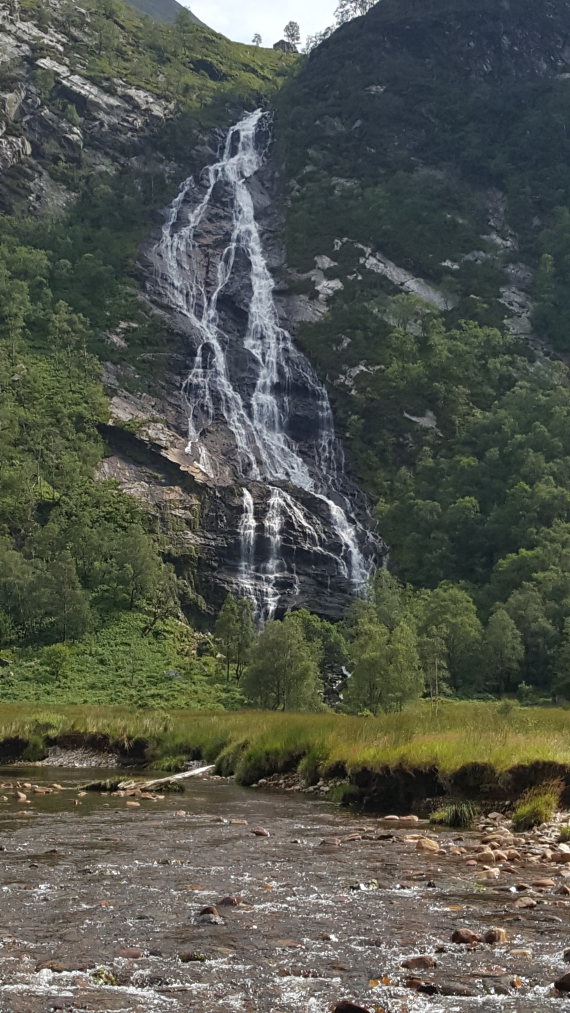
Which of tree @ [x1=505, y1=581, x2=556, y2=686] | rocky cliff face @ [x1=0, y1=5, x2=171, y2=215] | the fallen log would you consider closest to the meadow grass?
the fallen log

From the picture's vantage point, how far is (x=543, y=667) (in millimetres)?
74000

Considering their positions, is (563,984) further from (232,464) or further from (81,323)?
(81,323)

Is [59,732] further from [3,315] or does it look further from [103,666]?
[3,315]

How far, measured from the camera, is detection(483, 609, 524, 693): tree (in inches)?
2731

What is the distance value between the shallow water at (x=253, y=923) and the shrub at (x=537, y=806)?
150cm

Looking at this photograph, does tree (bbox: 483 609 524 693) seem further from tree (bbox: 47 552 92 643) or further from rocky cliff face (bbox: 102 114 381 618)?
tree (bbox: 47 552 92 643)

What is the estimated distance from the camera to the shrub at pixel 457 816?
1736 centimetres

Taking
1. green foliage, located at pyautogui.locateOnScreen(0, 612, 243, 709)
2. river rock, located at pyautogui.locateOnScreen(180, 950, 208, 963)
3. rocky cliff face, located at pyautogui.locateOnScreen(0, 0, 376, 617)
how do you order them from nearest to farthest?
river rock, located at pyautogui.locateOnScreen(180, 950, 208, 963) < green foliage, located at pyautogui.locateOnScreen(0, 612, 243, 709) < rocky cliff face, located at pyautogui.locateOnScreen(0, 0, 376, 617)

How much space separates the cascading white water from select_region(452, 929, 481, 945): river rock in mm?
69226

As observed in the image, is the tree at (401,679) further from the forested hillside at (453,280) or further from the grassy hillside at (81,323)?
the forested hillside at (453,280)

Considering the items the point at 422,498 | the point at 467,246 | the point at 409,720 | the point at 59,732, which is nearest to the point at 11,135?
the point at 467,246

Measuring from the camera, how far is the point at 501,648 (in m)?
69.5

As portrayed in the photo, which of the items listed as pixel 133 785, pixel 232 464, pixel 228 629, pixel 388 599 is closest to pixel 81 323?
pixel 232 464

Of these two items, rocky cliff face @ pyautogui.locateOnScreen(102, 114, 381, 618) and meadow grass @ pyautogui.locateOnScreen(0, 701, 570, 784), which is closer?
meadow grass @ pyautogui.locateOnScreen(0, 701, 570, 784)
